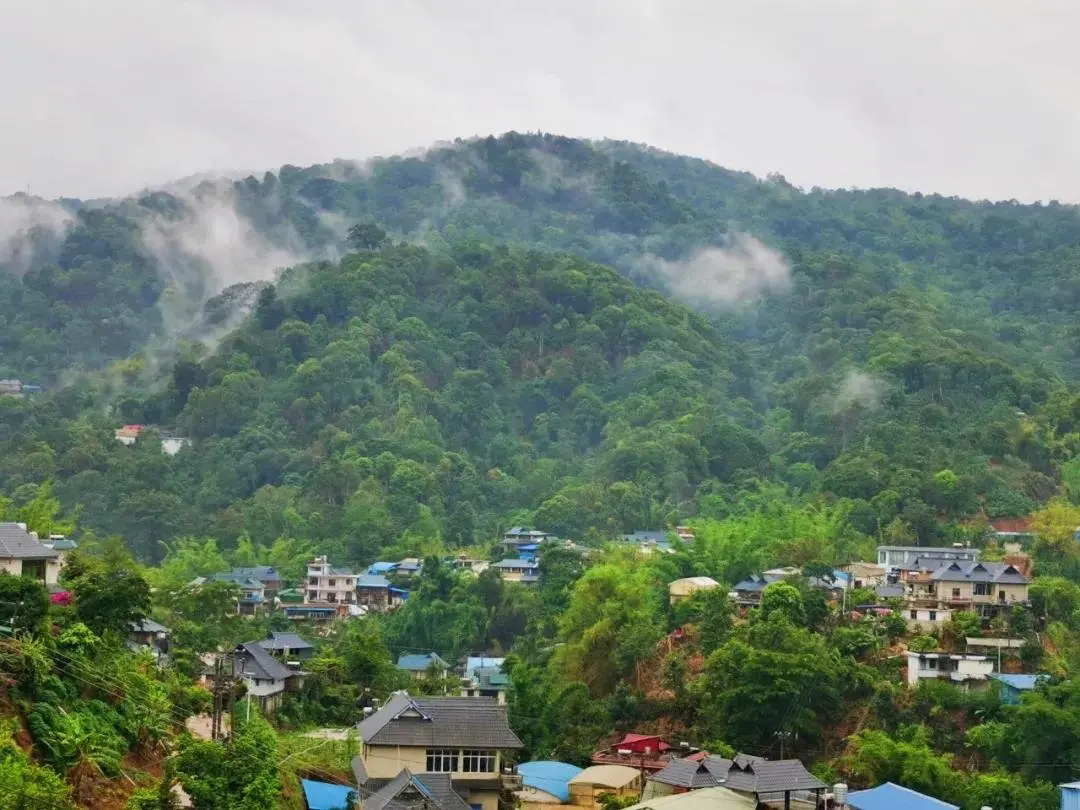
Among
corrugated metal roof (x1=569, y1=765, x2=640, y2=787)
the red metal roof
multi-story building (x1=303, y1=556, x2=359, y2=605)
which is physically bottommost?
Result: corrugated metal roof (x1=569, y1=765, x2=640, y2=787)

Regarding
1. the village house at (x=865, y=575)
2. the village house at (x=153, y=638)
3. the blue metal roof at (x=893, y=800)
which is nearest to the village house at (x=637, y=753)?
the blue metal roof at (x=893, y=800)

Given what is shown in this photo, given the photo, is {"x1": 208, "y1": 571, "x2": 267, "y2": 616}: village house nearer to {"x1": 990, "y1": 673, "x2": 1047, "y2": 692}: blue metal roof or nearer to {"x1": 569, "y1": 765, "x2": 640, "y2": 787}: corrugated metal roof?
{"x1": 569, "y1": 765, "x2": 640, "y2": 787}: corrugated metal roof

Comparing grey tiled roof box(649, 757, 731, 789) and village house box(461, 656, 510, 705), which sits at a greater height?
village house box(461, 656, 510, 705)

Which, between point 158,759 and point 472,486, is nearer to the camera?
point 158,759

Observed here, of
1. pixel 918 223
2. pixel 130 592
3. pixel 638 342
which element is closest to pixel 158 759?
pixel 130 592

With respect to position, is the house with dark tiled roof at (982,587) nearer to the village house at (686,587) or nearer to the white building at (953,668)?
the white building at (953,668)

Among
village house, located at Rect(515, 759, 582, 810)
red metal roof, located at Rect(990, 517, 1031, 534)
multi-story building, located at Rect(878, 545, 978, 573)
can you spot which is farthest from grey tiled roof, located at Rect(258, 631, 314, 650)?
red metal roof, located at Rect(990, 517, 1031, 534)

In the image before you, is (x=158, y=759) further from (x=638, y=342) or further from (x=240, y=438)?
(x=638, y=342)
